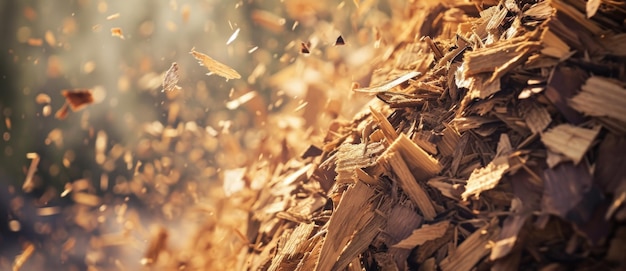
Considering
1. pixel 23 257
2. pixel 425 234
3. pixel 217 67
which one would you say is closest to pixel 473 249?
pixel 425 234

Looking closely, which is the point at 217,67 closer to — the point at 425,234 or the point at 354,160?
the point at 354,160

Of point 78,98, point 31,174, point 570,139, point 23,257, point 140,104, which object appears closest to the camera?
point 570,139

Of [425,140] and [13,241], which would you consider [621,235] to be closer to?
[425,140]

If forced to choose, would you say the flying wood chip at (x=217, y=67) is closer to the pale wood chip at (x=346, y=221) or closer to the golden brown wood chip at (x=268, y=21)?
the pale wood chip at (x=346, y=221)

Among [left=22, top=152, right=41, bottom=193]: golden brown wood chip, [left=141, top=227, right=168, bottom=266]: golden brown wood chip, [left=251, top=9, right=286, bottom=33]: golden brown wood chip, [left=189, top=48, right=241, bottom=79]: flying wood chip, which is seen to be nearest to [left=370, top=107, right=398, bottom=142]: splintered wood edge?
[left=189, top=48, right=241, bottom=79]: flying wood chip

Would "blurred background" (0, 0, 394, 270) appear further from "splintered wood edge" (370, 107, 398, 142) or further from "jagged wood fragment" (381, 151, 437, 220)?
"jagged wood fragment" (381, 151, 437, 220)

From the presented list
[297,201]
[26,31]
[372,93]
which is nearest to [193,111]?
[26,31]
